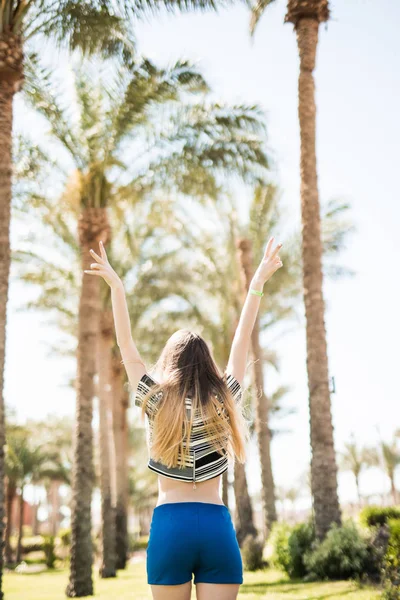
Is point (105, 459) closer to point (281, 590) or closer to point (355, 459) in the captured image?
point (281, 590)

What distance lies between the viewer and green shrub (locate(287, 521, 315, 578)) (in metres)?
12.8

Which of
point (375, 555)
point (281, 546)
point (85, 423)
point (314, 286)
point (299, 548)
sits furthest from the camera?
point (85, 423)

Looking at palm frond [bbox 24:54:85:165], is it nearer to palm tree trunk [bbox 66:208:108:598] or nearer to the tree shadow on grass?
palm tree trunk [bbox 66:208:108:598]

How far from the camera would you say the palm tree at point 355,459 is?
5184 cm

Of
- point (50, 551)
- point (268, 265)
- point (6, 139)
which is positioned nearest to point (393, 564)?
point (268, 265)

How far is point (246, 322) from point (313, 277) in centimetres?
1047

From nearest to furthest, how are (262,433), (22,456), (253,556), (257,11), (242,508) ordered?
(253,556), (257,11), (242,508), (262,433), (22,456)

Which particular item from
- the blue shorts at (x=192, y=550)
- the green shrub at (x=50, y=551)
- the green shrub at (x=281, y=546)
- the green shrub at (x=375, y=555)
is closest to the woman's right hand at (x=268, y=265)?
the blue shorts at (x=192, y=550)

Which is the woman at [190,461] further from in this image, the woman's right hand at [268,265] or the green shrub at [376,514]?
the green shrub at [376,514]

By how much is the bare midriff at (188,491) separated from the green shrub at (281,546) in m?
11.5

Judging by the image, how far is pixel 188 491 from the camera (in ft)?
8.05

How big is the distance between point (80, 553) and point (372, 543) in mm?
5754

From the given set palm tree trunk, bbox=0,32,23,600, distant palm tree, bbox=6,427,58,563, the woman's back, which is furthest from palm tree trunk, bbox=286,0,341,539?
distant palm tree, bbox=6,427,58,563

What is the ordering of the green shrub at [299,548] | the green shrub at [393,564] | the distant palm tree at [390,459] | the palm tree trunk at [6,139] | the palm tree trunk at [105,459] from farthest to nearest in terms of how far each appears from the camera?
the distant palm tree at [390,459], the palm tree trunk at [105,459], the green shrub at [299,548], the palm tree trunk at [6,139], the green shrub at [393,564]
